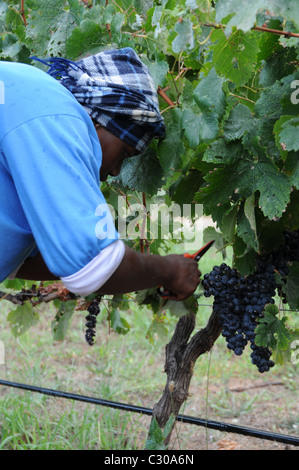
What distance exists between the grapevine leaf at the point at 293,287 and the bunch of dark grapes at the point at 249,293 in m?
0.02

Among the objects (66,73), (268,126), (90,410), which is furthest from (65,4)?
(90,410)

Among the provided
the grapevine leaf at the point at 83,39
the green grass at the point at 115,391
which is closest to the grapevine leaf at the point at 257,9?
the grapevine leaf at the point at 83,39

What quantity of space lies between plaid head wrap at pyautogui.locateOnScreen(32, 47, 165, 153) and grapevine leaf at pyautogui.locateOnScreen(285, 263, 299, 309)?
0.58 meters

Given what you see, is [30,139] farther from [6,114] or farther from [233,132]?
[233,132]

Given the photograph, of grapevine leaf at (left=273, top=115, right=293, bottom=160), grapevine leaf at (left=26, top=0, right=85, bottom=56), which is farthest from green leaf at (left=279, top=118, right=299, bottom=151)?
grapevine leaf at (left=26, top=0, right=85, bottom=56)

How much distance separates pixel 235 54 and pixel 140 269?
0.63 meters

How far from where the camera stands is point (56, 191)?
1127 millimetres

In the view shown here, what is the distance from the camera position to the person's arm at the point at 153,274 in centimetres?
123

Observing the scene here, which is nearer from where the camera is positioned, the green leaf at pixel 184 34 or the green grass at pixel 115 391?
the green leaf at pixel 184 34

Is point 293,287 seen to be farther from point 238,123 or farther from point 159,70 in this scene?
point 159,70

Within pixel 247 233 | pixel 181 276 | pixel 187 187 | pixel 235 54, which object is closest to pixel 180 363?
pixel 187 187

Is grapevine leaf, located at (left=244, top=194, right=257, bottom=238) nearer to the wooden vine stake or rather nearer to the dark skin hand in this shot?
the dark skin hand

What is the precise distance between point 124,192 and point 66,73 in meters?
0.72

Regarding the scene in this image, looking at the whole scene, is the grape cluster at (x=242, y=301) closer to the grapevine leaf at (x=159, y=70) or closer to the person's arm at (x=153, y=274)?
the person's arm at (x=153, y=274)
